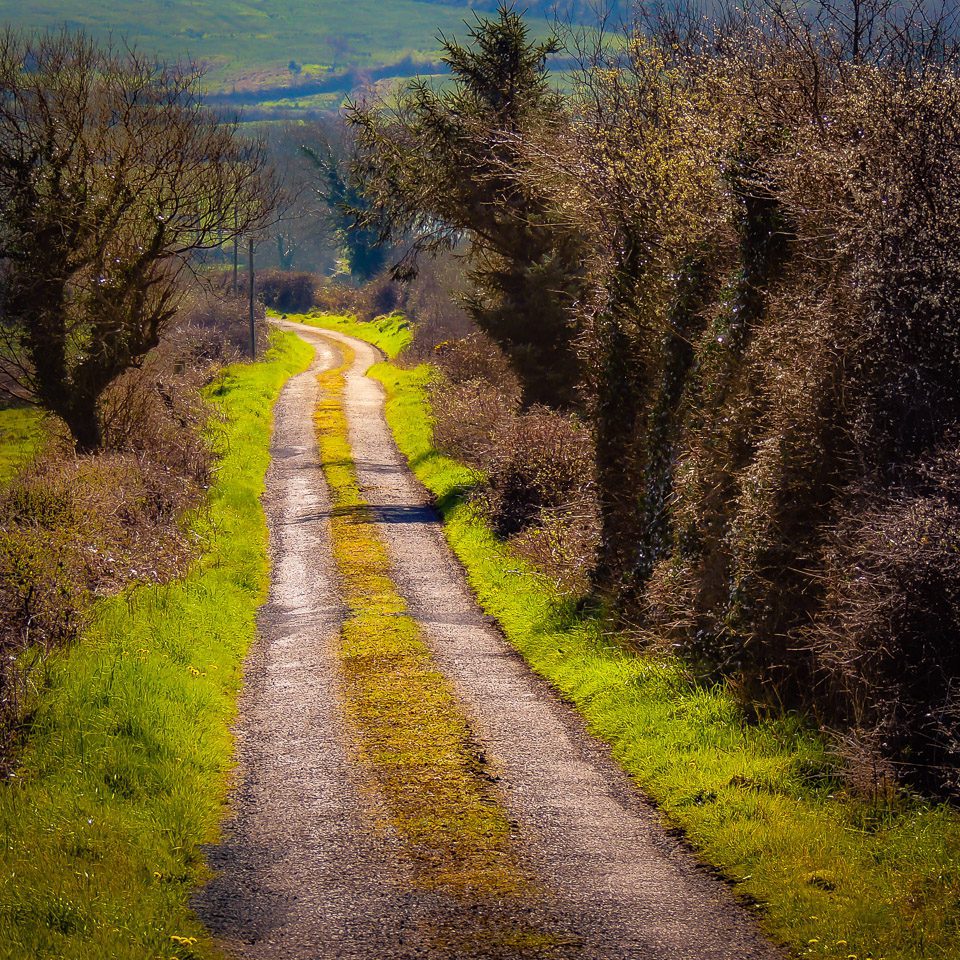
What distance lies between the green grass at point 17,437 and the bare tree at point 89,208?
136 inches

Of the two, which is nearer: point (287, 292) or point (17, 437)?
point (17, 437)

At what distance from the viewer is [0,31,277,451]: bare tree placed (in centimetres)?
2262

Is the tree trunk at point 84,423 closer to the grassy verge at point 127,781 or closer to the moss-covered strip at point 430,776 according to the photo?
the grassy verge at point 127,781

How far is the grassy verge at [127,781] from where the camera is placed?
6.56 meters

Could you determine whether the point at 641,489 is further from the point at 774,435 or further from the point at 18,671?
the point at 18,671

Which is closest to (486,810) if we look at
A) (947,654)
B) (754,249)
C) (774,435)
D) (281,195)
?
(947,654)

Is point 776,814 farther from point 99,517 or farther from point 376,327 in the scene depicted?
point 376,327

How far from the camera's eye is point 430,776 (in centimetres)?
923

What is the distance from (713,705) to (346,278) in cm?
12502

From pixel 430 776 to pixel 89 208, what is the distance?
59.8 feet

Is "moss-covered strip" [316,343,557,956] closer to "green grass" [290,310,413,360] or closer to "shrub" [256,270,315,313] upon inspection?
"green grass" [290,310,413,360]

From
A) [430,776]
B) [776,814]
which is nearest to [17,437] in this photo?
[430,776]

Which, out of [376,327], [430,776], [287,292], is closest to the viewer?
[430,776]

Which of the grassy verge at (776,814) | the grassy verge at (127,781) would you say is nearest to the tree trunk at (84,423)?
the grassy verge at (127,781)
